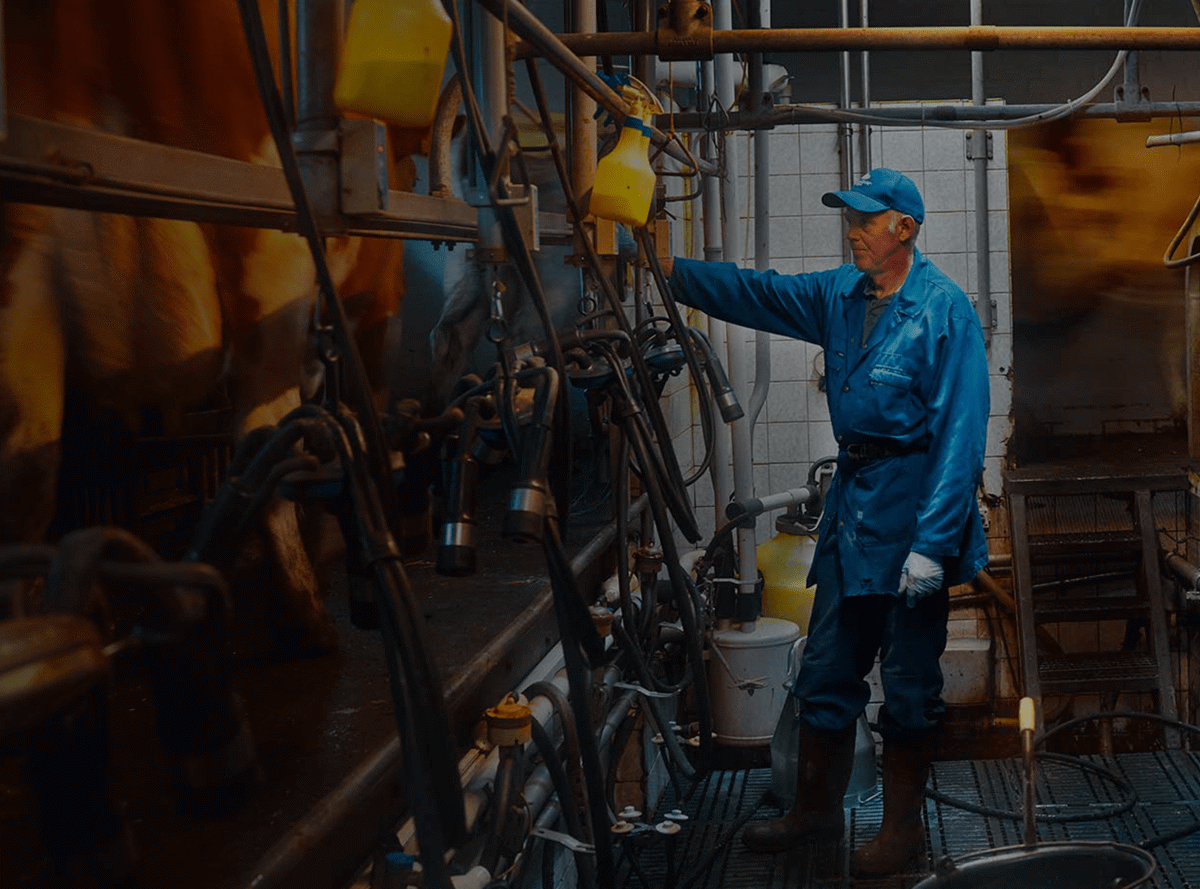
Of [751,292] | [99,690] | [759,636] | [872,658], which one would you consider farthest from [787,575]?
[99,690]

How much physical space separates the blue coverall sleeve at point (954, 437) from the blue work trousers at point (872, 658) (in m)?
0.16

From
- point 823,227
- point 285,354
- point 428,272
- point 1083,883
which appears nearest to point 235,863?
point 285,354

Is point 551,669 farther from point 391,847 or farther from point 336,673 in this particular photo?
point 391,847

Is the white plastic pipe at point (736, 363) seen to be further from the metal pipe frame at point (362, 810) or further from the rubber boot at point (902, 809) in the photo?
the metal pipe frame at point (362, 810)

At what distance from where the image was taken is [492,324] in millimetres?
1513

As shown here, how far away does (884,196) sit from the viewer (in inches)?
120

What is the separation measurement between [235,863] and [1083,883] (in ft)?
4.20

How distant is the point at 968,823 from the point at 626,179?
6.14 feet

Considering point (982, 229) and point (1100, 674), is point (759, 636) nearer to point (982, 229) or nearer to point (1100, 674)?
point (1100, 674)

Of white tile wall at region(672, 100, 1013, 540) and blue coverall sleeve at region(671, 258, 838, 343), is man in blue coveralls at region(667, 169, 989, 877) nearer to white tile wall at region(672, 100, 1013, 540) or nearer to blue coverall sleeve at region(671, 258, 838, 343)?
blue coverall sleeve at region(671, 258, 838, 343)

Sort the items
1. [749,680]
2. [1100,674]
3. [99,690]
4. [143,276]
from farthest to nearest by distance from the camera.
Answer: [1100,674]
[749,680]
[143,276]
[99,690]

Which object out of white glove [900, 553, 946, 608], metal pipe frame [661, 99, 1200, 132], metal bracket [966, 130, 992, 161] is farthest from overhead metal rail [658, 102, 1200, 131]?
white glove [900, 553, 946, 608]

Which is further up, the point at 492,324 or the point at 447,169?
the point at 447,169

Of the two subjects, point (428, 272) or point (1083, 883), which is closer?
point (1083, 883)
